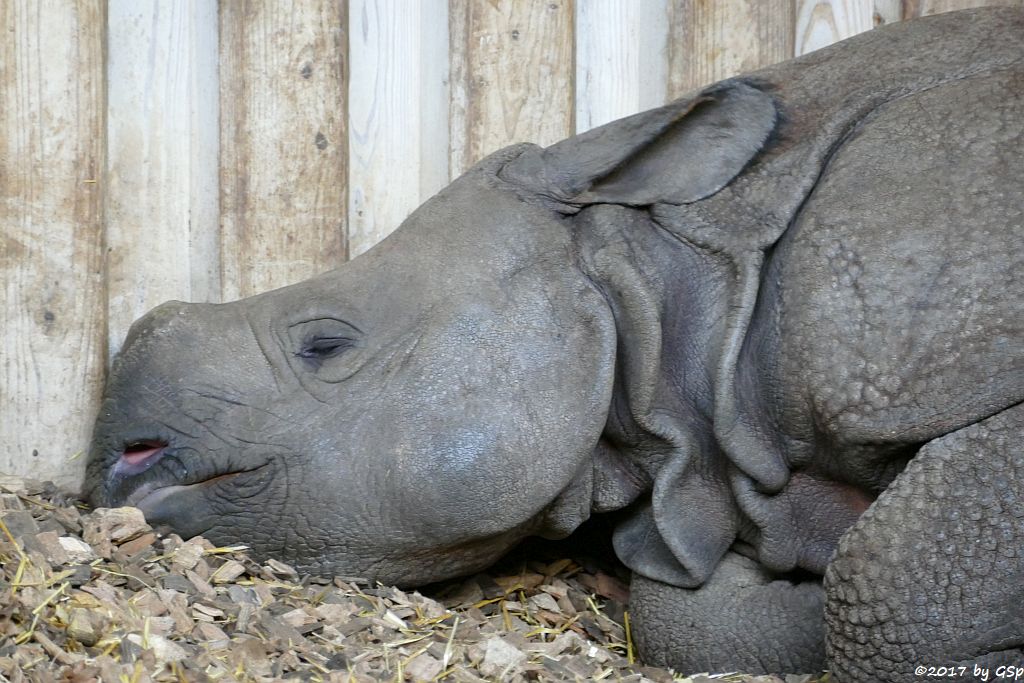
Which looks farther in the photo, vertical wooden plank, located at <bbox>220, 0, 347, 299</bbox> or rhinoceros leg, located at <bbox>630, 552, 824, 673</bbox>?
vertical wooden plank, located at <bbox>220, 0, 347, 299</bbox>

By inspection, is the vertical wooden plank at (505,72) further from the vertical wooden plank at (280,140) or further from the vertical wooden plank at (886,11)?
the vertical wooden plank at (886,11)

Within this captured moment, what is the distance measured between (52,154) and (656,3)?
203cm

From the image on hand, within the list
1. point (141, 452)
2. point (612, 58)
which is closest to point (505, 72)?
point (612, 58)

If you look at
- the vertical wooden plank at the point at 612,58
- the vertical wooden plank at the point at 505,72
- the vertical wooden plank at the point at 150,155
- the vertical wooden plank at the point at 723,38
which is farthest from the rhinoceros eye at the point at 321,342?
the vertical wooden plank at the point at 723,38

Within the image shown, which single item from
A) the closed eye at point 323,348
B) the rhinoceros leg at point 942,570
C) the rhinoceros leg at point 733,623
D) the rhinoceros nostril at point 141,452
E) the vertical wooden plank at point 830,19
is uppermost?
the vertical wooden plank at point 830,19

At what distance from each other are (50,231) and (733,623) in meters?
2.20

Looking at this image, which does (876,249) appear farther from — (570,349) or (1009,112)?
(570,349)

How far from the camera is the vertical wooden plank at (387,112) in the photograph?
14.3 ft

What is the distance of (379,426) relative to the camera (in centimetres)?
362

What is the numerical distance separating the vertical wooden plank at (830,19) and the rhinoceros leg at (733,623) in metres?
1.85

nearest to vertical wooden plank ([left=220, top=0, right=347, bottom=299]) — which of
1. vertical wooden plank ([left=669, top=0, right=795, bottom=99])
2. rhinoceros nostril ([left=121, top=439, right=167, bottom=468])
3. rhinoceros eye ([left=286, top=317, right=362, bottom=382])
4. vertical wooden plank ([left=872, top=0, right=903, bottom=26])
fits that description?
rhinoceros eye ([left=286, top=317, right=362, bottom=382])

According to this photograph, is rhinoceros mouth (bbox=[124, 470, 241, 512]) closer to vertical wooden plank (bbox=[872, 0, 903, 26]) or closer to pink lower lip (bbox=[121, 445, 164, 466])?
pink lower lip (bbox=[121, 445, 164, 466])

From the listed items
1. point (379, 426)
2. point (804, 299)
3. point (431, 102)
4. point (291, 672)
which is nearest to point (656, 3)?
point (431, 102)

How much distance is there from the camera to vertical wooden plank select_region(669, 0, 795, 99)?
4.66m
